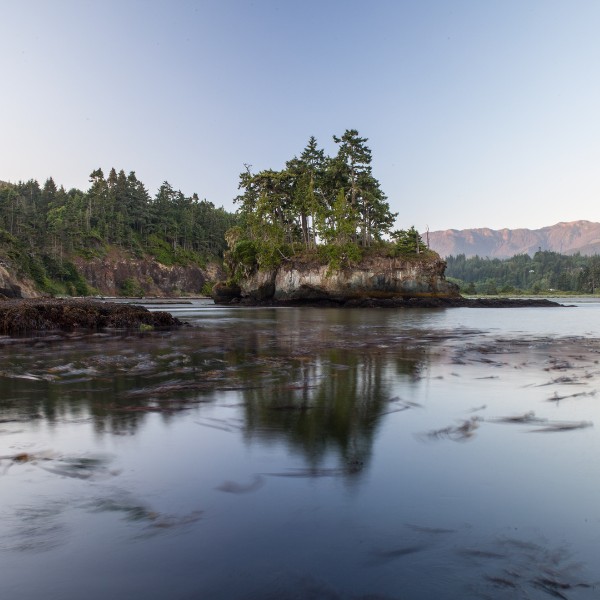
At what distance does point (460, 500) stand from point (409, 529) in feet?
3.05

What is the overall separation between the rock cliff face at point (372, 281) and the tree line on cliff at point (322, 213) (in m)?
2.19

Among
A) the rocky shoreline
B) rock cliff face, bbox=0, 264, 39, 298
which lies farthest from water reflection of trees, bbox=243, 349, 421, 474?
rock cliff face, bbox=0, 264, 39, 298

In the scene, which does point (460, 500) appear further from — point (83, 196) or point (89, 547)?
point (83, 196)

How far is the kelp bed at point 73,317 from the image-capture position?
24719 mm

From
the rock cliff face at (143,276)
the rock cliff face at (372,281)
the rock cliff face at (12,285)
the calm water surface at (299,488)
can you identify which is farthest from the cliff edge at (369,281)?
the rock cliff face at (143,276)

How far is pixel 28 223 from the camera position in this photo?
387 ft

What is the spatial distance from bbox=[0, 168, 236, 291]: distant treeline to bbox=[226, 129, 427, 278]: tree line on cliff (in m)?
58.1

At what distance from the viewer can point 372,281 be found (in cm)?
6812

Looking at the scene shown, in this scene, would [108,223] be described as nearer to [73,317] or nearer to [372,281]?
[372,281]

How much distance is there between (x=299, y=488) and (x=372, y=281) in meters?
64.3

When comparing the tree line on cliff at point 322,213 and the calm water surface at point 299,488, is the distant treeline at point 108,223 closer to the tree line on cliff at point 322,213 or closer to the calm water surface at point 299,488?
the tree line on cliff at point 322,213

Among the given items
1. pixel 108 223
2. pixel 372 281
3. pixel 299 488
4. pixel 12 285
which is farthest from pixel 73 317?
pixel 108 223

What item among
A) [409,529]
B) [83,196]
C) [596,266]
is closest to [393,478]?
[409,529]

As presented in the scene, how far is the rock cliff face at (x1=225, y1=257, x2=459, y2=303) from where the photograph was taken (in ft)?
223
